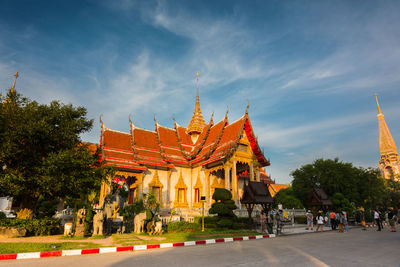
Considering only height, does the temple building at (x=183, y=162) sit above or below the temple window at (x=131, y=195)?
above

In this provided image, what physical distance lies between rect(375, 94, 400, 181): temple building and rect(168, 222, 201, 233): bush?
79.5 meters

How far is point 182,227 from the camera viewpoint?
12.4 meters

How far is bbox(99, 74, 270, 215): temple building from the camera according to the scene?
19641 millimetres

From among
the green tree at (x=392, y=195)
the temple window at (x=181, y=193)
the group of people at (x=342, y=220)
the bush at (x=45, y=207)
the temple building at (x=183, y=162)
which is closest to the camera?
the group of people at (x=342, y=220)

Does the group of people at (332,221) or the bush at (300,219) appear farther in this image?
the bush at (300,219)

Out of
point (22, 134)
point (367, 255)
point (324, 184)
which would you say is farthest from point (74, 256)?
point (324, 184)

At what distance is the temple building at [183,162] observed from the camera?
19641mm

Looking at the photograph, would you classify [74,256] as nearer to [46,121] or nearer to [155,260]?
[155,260]

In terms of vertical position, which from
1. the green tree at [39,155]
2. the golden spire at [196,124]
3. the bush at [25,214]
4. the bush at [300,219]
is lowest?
the bush at [300,219]

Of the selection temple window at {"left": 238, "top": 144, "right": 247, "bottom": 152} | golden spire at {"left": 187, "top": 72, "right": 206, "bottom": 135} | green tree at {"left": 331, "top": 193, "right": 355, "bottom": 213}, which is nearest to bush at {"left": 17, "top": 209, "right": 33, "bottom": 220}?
temple window at {"left": 238, "top": 144, "right": 247, "bottom": 152}

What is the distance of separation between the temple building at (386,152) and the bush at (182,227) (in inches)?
3128

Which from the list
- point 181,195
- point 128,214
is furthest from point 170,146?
point 128,214

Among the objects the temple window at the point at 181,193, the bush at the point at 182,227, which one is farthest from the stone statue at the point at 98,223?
the temple window at the point at 181,193

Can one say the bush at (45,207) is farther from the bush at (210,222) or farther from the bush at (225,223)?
the bush at (225,223)
